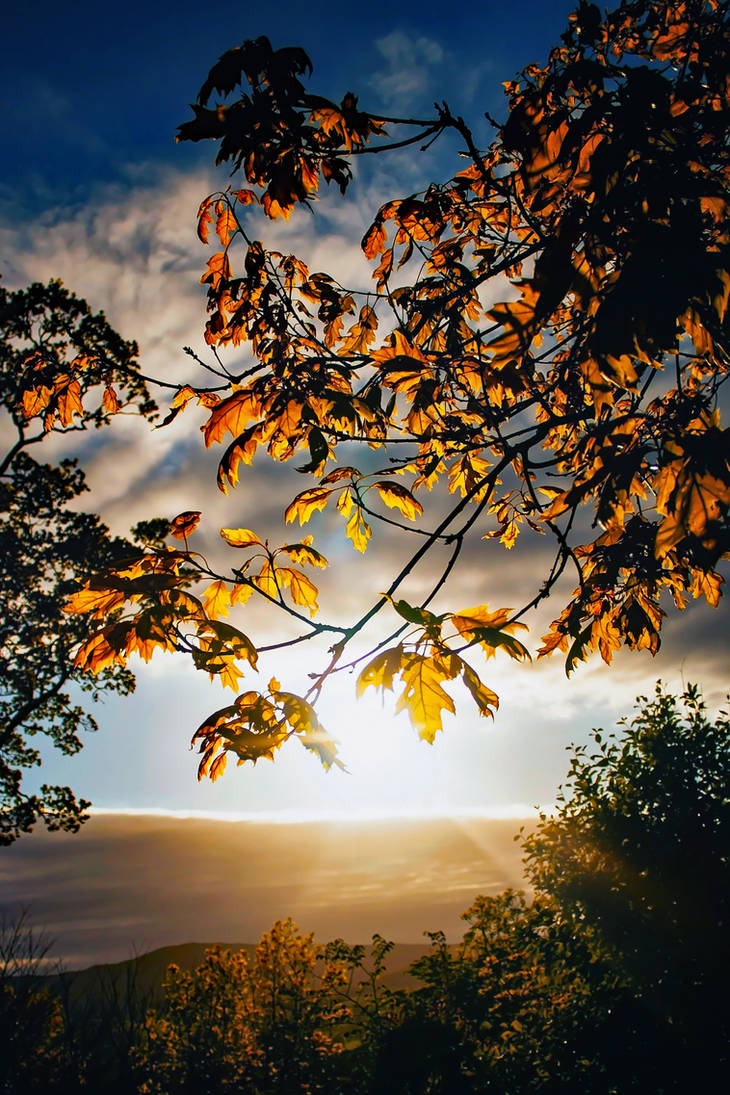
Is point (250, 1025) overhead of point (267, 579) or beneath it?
beneath

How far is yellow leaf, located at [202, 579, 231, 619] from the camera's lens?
317 centimetres

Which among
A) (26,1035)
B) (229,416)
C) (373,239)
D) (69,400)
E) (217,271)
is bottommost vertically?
(26,1035)

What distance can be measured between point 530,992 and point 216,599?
16.8 m

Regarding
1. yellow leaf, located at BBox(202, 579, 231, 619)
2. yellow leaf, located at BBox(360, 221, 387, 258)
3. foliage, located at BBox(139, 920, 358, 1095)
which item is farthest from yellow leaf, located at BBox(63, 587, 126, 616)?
foliage, located at BBox(139, 920, 358, 1095)

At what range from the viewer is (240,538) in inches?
122

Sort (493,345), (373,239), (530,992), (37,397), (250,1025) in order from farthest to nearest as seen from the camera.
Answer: (250,1025) < (530,992) < (373,239) < (37,397) < (493,345)

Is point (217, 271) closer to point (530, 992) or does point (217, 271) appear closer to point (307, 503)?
point (307, 503)

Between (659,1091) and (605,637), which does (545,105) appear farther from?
(659,1091)

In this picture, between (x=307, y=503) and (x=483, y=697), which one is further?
(x=307, y=503)

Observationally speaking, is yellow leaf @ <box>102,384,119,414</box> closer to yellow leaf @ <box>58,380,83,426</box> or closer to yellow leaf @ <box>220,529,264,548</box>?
yellow leaf @ <box>58,380,83,426</box>

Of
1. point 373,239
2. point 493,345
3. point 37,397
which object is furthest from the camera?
point 373,239

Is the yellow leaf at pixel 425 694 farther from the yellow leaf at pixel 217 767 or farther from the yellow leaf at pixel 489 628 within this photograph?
the yellow leaf at pixel 217 767

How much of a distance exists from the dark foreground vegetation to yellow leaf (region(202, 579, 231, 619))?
1623 cm

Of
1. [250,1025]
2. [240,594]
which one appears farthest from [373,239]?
[250,1025]
